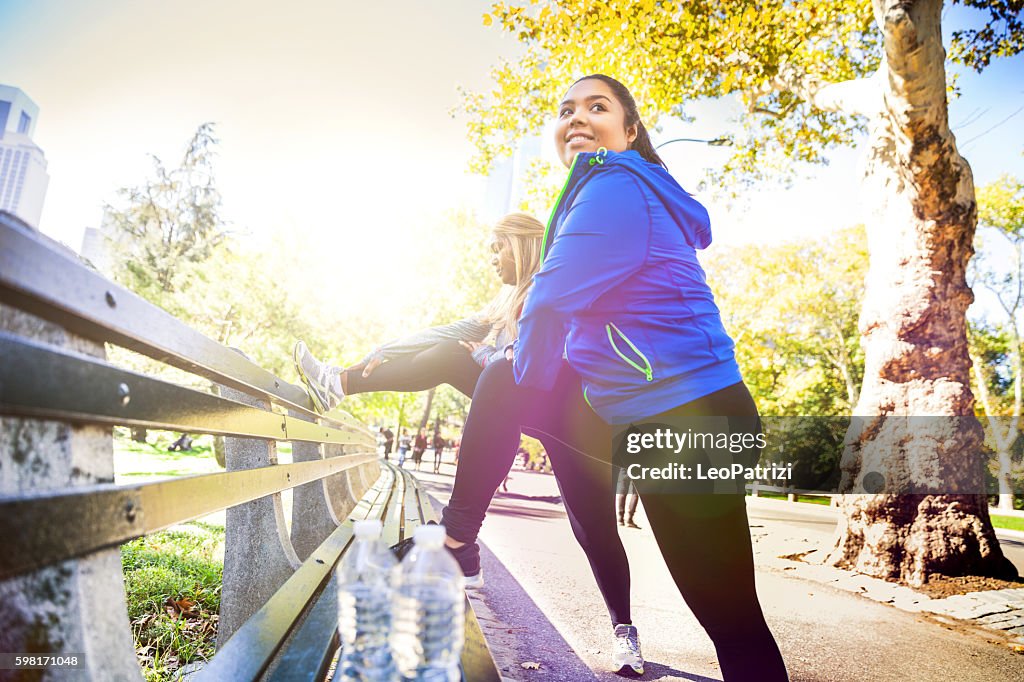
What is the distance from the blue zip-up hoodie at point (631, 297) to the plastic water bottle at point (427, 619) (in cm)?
66

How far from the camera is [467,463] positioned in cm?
222

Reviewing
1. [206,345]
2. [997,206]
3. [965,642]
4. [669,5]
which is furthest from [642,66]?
[997,206]

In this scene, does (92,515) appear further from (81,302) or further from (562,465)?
(562,465)

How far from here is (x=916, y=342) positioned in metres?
6.16

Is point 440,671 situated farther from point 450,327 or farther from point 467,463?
point 450,327

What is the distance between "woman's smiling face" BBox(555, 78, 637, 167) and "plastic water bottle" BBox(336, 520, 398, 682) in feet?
4.98

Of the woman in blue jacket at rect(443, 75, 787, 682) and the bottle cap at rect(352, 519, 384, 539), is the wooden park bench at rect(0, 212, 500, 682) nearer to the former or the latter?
the bottle cap at rect(352, 519, 384, 539)

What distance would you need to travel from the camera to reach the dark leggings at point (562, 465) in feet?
7.16

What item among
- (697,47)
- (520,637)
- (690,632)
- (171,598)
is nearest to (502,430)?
(520,637)

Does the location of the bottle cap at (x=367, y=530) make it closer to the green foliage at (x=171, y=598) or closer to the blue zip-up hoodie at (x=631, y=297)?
the blue zip-up hoodie at (x=631, y=297)

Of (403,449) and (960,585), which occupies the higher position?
(403,449)

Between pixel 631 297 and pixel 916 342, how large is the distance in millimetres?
5734

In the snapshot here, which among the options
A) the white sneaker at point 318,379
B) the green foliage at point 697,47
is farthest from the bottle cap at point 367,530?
the green foliage at point 697,47

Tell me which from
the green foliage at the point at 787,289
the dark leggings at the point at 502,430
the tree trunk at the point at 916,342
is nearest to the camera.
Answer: the dark leggings at the point at 502,430
